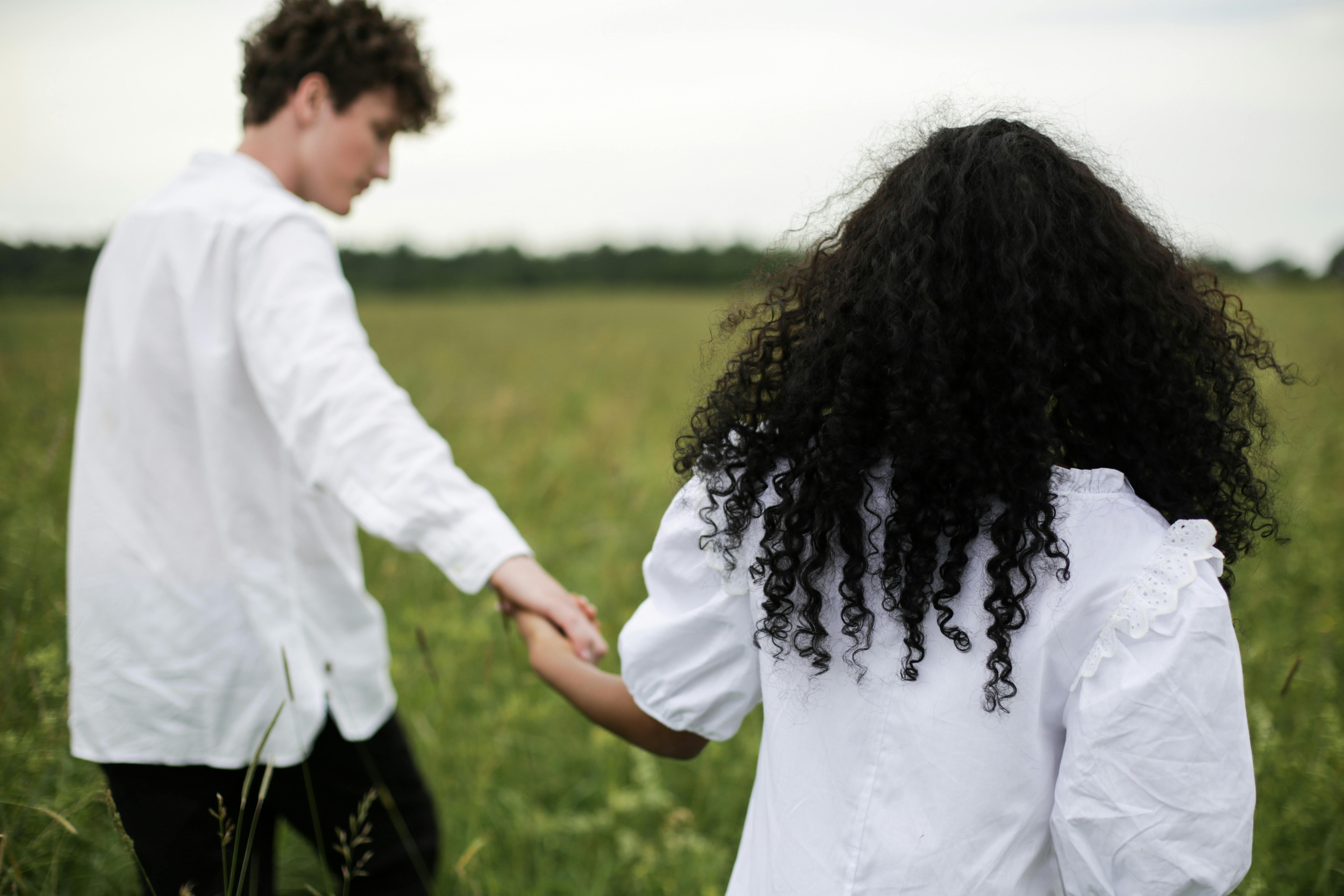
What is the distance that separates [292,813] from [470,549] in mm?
795

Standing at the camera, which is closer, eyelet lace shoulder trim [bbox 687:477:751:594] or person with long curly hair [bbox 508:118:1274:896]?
person with long curly hair [bbox 508:118:1274:896]

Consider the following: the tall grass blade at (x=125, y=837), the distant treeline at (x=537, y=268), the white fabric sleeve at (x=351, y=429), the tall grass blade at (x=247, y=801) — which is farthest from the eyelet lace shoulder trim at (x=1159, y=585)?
the distant treeline at (x=537, y=268)

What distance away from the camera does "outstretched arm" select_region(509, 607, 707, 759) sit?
120cm

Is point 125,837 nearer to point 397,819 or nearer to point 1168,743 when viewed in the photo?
point 397,819

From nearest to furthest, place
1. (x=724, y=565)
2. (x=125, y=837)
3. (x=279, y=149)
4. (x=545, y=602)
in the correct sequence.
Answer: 1. (x=724, y=565)
2. (x=125, y=837)
3. (x=545, y=602)
4. (x=279, y=149)

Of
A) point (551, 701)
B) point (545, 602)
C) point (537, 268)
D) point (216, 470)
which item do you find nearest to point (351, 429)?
point (216, 470)

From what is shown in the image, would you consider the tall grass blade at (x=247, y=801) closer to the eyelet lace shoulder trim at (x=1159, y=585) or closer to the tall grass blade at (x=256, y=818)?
the tall grass blade at (x=256, y=818)

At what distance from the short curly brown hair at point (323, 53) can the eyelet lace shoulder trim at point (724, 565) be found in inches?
50.6

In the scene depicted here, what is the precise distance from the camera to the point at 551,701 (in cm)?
290

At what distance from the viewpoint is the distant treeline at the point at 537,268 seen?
39.5m

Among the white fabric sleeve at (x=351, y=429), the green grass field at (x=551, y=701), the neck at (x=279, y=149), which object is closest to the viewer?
the white fabric sleeve at (x=351, y=429)

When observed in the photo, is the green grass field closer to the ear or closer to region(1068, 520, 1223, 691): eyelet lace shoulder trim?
region(1068, 520, 1223, 691): eyelet lace shoulder trim

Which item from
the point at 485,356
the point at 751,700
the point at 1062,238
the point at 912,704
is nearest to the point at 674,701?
the point at 751,700

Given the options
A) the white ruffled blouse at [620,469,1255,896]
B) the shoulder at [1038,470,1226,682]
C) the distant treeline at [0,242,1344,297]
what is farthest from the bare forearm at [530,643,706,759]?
the distant treeline at [0,242,1344,297]
